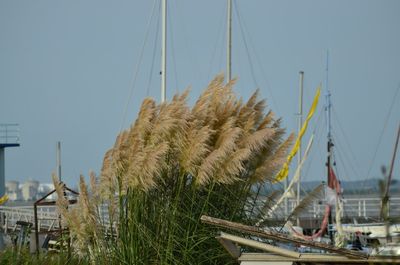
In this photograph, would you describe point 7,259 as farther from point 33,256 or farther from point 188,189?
point 188,189

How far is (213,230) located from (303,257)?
7.34 ft

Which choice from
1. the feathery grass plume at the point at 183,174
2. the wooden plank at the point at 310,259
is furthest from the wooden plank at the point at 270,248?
the feathery grass plume at the point at 183,174

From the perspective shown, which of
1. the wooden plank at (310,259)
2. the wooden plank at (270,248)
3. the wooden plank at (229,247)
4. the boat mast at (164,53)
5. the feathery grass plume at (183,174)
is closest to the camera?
the wooden plank at (310,259)

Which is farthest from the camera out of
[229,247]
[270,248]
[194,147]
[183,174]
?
[183,174]

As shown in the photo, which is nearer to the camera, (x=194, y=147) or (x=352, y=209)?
(x=194, y=147)

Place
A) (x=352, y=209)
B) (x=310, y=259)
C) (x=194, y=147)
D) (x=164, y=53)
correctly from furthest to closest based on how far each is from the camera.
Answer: (x=352, y=209) → (x=164, y=53) → (x=194, y=147) → (x=310, y=259)

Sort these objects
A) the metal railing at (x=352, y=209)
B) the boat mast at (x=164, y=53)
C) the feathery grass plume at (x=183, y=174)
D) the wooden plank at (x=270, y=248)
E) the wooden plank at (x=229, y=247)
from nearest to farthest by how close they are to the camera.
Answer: the wooden plank at (x=270, y=248), the wooden plank at (x=229, y=247), the feathery grass plume at (x=183, y=174), the boat mast at (x=164, y=53), the metal railing at (x=352, y=209)

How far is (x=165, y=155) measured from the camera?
11.4m

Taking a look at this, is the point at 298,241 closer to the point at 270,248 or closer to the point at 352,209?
the point at 270,248

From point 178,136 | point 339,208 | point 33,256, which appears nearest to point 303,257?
point 178,136

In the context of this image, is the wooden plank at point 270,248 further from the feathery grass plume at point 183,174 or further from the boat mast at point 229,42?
the boat mast at point 229,42

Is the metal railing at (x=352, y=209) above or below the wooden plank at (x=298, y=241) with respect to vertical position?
above

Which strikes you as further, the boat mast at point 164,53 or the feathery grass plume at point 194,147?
the boat mast at point 164,53

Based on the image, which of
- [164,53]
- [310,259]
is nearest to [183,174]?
[310,259]
